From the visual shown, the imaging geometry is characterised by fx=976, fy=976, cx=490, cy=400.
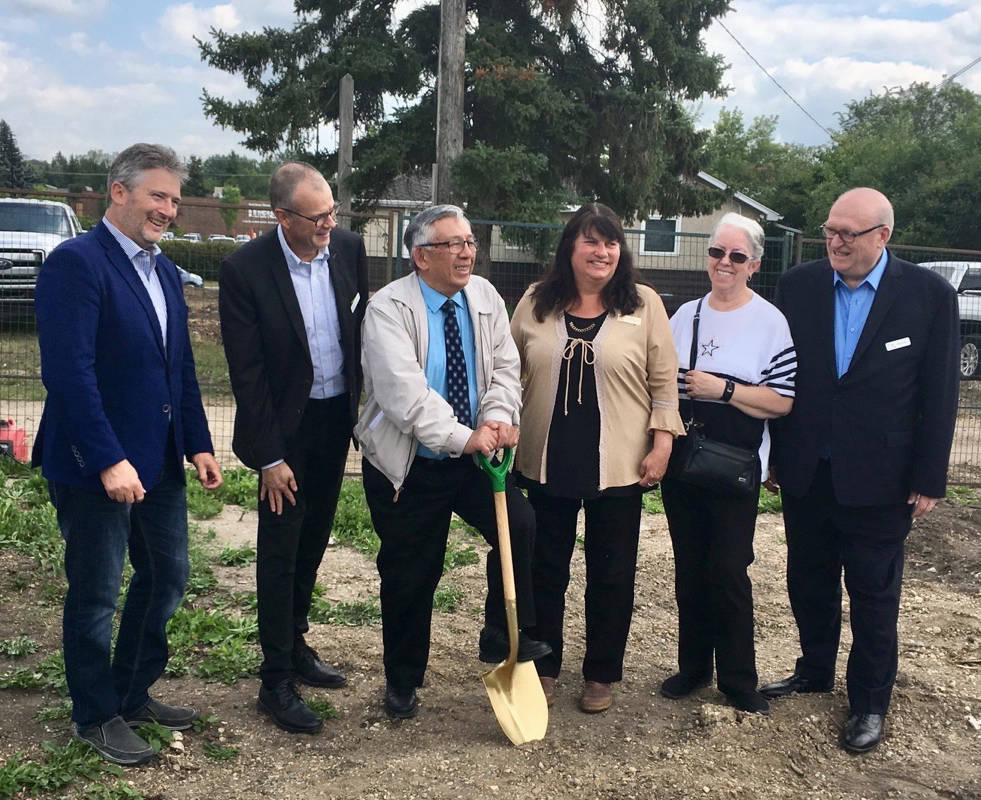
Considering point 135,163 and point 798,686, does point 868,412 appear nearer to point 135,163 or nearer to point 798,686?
point 798,686

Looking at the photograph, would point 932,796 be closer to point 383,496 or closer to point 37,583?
point 383,496

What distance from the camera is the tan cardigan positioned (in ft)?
12.2

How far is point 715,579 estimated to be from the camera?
3.90m

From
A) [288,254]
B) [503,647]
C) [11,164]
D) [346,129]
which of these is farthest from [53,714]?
[11,164]

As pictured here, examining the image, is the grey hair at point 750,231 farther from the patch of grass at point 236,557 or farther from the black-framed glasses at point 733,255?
the patch of grass at point 236,557

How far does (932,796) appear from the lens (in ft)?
11.2

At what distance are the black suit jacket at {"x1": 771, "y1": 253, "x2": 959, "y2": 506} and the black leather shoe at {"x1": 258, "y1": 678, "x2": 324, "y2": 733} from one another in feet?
7.18

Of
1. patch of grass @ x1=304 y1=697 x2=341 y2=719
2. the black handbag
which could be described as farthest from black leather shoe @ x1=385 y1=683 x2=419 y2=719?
the black handbag

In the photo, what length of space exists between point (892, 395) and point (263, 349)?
2386 mm

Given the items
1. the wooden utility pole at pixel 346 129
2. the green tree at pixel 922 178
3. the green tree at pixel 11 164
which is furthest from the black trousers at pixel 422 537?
the green tree at pixel 11 164

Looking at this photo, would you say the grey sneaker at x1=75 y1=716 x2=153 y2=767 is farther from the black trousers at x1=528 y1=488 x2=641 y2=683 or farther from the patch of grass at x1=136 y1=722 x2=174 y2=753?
the black trousers at x1=528 y1=488 x2=641 y2=683

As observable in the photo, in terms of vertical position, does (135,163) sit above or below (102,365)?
above

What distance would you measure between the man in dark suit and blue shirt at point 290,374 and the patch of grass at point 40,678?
2.84 feet

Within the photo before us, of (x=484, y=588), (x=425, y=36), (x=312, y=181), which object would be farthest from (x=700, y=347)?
(x=425, y=36)
